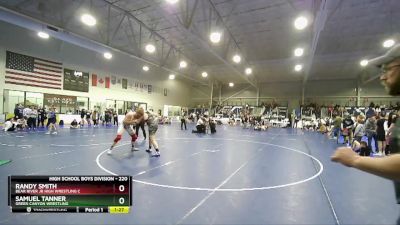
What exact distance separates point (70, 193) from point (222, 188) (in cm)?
295

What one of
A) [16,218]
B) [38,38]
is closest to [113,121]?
[38,38]

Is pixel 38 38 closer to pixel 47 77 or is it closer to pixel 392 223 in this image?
pixel 47 77

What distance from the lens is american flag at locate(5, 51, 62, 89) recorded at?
18.2 metres

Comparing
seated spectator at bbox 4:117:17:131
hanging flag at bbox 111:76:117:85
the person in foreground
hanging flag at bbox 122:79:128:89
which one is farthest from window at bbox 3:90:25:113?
the person in foreground

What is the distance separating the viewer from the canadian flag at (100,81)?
81.5 feet

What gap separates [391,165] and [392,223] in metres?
3.35

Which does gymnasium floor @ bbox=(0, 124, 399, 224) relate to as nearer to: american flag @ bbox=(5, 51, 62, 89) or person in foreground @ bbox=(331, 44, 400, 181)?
person in foreground @ bbox=(331, 44, 400, 181)

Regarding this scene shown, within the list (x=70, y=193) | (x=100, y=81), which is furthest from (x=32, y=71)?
(x=70, y=193)

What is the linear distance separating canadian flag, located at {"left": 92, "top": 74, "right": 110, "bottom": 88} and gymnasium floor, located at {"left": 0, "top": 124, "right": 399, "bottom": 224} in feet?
58.5

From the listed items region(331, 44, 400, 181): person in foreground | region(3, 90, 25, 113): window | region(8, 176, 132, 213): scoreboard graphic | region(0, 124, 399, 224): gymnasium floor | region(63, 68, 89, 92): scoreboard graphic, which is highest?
region(63, 68, 89, 92): scoreboard graphic

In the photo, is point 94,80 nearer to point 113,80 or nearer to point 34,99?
point 113,80

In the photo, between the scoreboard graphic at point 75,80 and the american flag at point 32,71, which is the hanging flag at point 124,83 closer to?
the scoreboard graphic at point 75,80

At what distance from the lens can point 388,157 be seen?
1.00 meters

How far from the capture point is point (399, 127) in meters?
1.12
